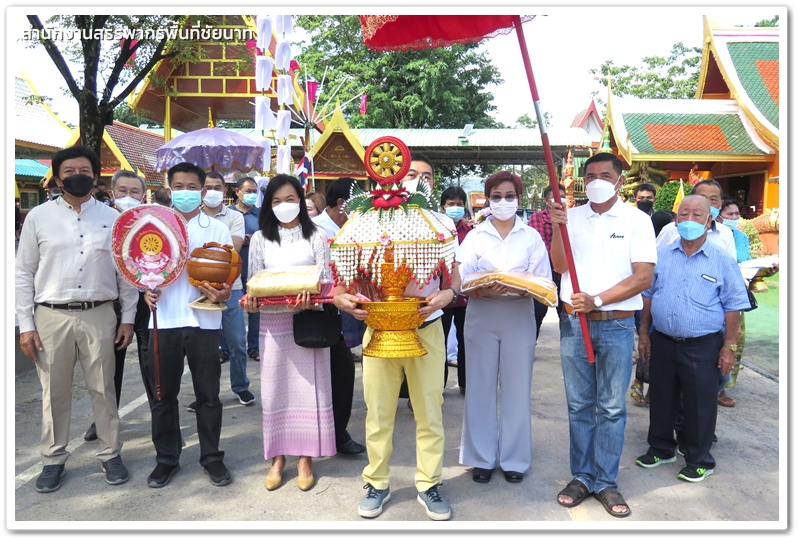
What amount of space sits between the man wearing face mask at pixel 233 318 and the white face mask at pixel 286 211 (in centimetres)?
157

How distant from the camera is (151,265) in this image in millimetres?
3535

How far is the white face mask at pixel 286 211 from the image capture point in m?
3.57

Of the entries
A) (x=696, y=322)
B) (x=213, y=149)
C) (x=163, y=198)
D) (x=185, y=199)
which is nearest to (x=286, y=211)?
(x=185, y=199)

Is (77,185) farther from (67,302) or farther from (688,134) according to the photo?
(688,134)

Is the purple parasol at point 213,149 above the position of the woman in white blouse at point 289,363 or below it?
above

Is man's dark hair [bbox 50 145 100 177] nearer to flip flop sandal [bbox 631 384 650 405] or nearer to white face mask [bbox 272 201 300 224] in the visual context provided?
white face mask [bbox 272 201 300 224]

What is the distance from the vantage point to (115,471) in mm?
3680

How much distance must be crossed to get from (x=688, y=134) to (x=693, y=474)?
40.4ft

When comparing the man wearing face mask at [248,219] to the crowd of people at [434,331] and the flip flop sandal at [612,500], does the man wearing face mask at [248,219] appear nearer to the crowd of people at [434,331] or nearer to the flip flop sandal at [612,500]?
the crowd of people at [434,331]

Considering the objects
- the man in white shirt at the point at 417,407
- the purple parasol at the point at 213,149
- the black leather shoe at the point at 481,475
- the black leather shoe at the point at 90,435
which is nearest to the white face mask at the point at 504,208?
the man in white shirt at the point at 417,407

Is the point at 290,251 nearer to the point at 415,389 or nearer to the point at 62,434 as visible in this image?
the point at 415,389

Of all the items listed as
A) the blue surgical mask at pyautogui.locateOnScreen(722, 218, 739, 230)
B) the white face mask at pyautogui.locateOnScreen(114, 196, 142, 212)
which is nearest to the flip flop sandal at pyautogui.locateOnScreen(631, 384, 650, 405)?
the blue surgical mask at pyautogui.locateOnScreen(722, 218, 739, 230)

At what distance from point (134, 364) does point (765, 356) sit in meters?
7.36

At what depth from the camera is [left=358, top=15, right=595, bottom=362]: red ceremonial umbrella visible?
3.27 m
